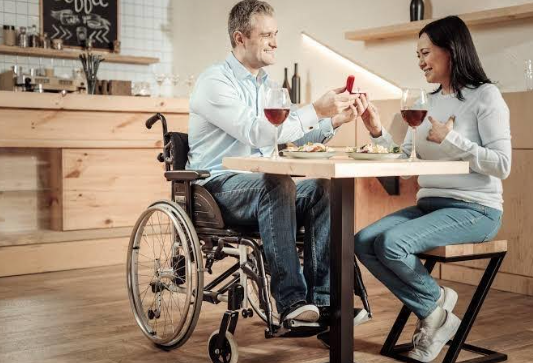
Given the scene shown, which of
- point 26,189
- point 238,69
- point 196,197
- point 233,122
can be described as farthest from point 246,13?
point 26,189

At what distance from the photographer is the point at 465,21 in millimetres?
4207

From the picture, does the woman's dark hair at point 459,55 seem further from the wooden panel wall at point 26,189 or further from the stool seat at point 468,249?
the wooden panel wall at point 26,189

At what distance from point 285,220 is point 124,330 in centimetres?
105

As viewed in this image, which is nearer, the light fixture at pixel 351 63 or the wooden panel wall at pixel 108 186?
the wooden panel wall at pixel 108 186

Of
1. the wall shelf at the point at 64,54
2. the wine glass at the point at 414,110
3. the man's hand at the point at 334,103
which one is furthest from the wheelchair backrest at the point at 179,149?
the wall shelf at the point at 64,54

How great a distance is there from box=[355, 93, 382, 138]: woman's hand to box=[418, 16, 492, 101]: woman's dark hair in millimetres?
333

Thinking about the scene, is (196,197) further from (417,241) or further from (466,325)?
(466,325)

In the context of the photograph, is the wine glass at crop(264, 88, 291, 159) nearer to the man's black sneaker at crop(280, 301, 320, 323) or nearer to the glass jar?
the man's black sneaker at crop(280, 301, 320, 323)

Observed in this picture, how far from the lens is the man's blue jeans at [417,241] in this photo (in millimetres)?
2484

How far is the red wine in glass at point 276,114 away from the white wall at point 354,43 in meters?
2.19

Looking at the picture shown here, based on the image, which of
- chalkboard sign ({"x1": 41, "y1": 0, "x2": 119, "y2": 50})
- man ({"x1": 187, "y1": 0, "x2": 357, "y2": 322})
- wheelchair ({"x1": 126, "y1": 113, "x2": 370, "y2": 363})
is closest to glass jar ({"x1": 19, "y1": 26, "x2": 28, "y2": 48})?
chalkboard sign ({"x1": 41, "y1": 0, "x2": 119, "y2": 50})

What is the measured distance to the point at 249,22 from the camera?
279 centimetres

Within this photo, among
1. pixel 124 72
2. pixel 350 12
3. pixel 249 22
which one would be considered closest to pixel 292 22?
pixel 350 12

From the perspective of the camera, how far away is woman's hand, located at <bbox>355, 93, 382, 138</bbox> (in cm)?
243
